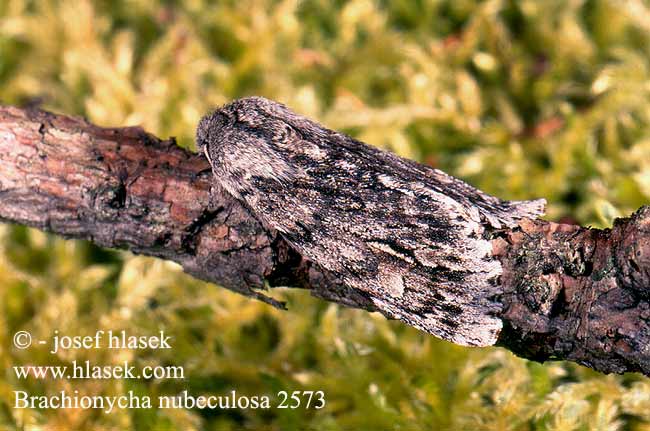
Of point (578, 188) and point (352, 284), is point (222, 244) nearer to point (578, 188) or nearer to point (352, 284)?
point (352, 284)

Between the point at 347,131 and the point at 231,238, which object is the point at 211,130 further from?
the point at 347,131

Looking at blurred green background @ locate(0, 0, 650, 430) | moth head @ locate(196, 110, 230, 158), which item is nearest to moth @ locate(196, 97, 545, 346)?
moth head @ locate(196, 110, 230, 158)

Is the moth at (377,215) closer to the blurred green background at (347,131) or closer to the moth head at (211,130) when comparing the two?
the moth head at (211,130)

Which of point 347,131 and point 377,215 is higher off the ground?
point 347,131

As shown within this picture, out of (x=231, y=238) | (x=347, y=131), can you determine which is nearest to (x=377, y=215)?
(x=231, y=238)

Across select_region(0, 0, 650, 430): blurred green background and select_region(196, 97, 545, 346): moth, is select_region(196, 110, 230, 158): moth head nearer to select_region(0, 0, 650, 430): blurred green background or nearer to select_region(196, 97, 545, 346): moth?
select_region(196, 97, 545, 346): moth

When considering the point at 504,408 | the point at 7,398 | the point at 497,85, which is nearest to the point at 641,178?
the point at 497,85

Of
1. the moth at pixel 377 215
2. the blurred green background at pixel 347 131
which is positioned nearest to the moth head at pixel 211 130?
the moth at pixel 377 215
